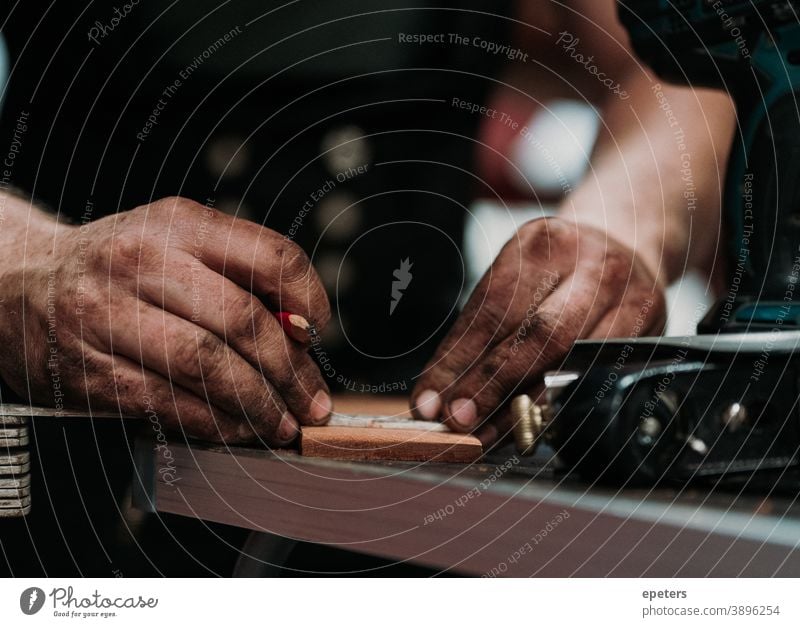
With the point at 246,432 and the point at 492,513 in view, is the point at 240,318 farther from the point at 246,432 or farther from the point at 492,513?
the point at 492,513

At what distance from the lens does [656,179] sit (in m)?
0.67

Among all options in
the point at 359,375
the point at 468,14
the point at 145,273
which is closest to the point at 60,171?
the point at 145,273

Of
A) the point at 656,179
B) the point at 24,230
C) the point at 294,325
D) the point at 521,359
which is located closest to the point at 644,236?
the point at 656,179

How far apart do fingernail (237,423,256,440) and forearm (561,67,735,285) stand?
0.29 metres

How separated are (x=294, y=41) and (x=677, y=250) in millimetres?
317

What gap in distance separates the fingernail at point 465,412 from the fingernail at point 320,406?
3.0 inches

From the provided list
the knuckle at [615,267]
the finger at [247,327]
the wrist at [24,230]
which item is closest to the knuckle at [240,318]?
the finger at [247,327]

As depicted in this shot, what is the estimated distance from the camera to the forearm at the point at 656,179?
21.7 inches

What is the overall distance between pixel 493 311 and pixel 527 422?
14cm

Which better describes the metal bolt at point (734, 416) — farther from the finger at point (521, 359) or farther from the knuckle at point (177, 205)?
the knuckle at point (177, 205)

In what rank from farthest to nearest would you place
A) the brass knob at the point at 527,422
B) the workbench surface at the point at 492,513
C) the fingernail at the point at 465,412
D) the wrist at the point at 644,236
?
the wrist at the point at 644,236 → the fingernail at the point at 465,412 → the brass knob at the point at 527,422 → the workbench surface at the point at 492,513

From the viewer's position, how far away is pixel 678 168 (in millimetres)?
670

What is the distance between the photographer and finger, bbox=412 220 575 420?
510 millimetres

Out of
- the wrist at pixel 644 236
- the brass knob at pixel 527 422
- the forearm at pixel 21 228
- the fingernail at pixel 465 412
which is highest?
the wrist at pixel 644 236
